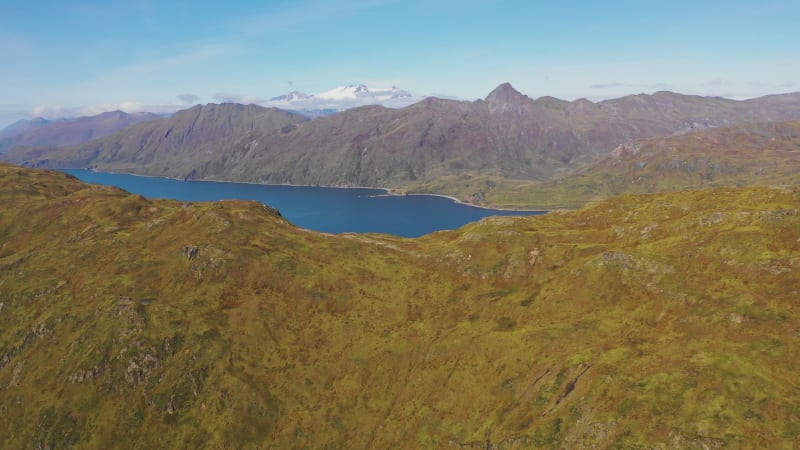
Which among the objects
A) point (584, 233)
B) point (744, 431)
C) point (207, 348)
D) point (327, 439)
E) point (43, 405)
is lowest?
point (327, 439)

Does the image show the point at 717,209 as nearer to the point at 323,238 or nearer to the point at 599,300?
the point at 599,300

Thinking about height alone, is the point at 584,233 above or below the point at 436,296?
above

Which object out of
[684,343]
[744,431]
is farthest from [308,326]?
[744,431]

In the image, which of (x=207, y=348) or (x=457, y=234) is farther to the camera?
(x=457, y=234)

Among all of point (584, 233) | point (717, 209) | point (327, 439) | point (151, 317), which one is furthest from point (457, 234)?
point (151, 317)

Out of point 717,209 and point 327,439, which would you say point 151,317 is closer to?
point 327,439

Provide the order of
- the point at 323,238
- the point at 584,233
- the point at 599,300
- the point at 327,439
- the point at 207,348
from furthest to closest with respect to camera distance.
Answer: the point at 323,238 → the point at 584,233 → the point at 207,348 → the point at 599,300 → the point at 327,439

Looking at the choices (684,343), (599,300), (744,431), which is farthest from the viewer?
(599,300)
